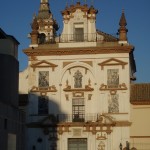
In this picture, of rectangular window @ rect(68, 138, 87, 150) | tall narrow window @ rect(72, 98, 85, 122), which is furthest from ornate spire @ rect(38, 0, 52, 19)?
rectangular window @ rect(68, 138, 87, 150)

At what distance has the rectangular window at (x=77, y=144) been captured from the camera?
151 feet

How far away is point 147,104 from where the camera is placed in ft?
149

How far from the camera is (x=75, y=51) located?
47562mm

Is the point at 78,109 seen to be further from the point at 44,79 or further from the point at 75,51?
the point at 75,51

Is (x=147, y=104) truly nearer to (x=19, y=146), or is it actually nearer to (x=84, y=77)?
(x=84, y=77)

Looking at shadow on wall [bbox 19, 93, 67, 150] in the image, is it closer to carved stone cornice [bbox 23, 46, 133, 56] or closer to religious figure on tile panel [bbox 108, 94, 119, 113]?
carved stone cornice [bbox 23, 46, 133, 56]

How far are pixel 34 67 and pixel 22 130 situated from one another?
14.8 m

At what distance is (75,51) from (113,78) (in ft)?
15.3

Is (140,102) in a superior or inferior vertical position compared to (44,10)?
inferior

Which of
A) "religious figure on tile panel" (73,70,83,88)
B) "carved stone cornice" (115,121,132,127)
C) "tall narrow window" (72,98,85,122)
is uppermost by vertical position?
"religious figure on tile panel" (73,70,83,88)

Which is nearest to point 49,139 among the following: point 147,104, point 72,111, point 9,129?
point 72,111

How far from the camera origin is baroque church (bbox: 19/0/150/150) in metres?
45.5

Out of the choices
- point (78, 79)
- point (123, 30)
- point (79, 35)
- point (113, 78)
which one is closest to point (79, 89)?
point (78, 79)

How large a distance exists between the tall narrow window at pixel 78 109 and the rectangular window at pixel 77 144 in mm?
1938
